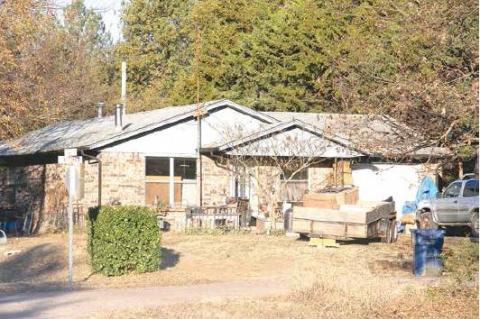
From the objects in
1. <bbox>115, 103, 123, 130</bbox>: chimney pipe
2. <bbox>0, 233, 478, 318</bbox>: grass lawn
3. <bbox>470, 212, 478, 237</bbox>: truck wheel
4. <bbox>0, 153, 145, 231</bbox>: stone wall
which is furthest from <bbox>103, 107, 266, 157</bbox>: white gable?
<bbox>470, 212, 478, 237</bbox>: truck wheel

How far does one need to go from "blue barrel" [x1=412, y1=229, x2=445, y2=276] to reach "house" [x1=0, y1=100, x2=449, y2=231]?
387 inches

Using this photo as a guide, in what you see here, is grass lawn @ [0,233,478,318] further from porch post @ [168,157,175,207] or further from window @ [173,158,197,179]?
window @ [173,158,197,179]

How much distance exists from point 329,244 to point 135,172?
8.45 m

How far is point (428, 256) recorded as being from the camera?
20172 millimetres

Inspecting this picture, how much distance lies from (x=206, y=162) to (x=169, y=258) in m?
9.29

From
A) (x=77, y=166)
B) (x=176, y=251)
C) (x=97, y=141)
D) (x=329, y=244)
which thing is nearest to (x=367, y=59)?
(x=329, y=244)

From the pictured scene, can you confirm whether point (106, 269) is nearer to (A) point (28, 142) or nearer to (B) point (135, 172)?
(B) point (135, 172)

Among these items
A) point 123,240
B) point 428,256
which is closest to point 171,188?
point 123,240

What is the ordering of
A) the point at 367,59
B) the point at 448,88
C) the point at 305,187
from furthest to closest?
the point at 305,187
the point at 367,59
the point at 448,88

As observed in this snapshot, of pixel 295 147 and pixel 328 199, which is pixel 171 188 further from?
pixel 328 199

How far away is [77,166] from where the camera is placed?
65.4 ft

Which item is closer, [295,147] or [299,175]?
[295,147]

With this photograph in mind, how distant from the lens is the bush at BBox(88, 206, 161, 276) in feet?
65.1

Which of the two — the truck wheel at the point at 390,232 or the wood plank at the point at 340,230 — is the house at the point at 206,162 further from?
the wood plank at the point at 340,230
